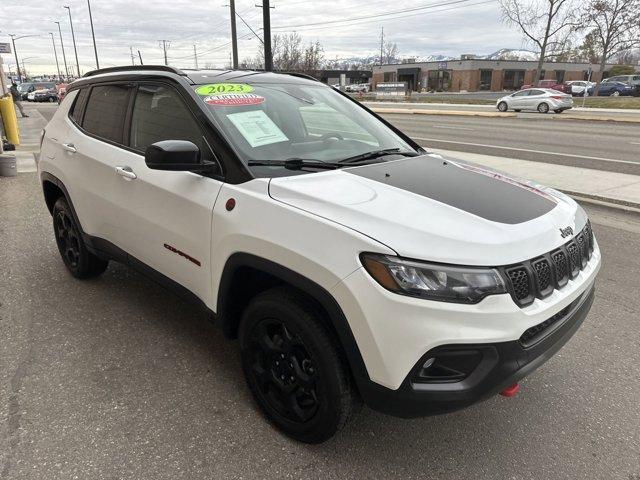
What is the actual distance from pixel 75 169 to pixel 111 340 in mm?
1440

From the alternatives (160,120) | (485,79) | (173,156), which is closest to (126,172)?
(160,120)

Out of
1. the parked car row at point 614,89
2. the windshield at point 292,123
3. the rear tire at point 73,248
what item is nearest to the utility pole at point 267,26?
the rear tire at point 73,248

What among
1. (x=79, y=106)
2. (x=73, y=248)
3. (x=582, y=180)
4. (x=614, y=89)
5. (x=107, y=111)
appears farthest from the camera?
(x=614, y=89)

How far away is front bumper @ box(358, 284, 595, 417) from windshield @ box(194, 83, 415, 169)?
138 centimetres

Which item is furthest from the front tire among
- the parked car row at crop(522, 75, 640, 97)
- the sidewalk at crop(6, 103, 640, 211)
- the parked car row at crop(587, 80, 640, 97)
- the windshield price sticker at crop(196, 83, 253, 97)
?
the parked car row at crop(587, 80, 640, 97)

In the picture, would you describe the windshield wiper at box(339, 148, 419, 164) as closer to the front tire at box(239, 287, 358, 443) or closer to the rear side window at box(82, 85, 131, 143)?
the front tire at box(239, 287, 358, 443)

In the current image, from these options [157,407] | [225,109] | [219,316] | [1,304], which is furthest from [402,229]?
[1,304]

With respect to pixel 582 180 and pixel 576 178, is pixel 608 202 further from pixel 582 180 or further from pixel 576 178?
pixel 576 178

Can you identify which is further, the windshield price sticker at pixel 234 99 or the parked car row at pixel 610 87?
the parked car row at pixel 610 87

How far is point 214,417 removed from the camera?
2758 mm

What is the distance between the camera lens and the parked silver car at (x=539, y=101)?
2762cm

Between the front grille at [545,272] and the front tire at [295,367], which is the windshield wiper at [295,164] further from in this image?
the front grille at [545,272]

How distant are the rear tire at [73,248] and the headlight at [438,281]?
3139 mm

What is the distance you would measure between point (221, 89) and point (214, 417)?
1931 millimetres
